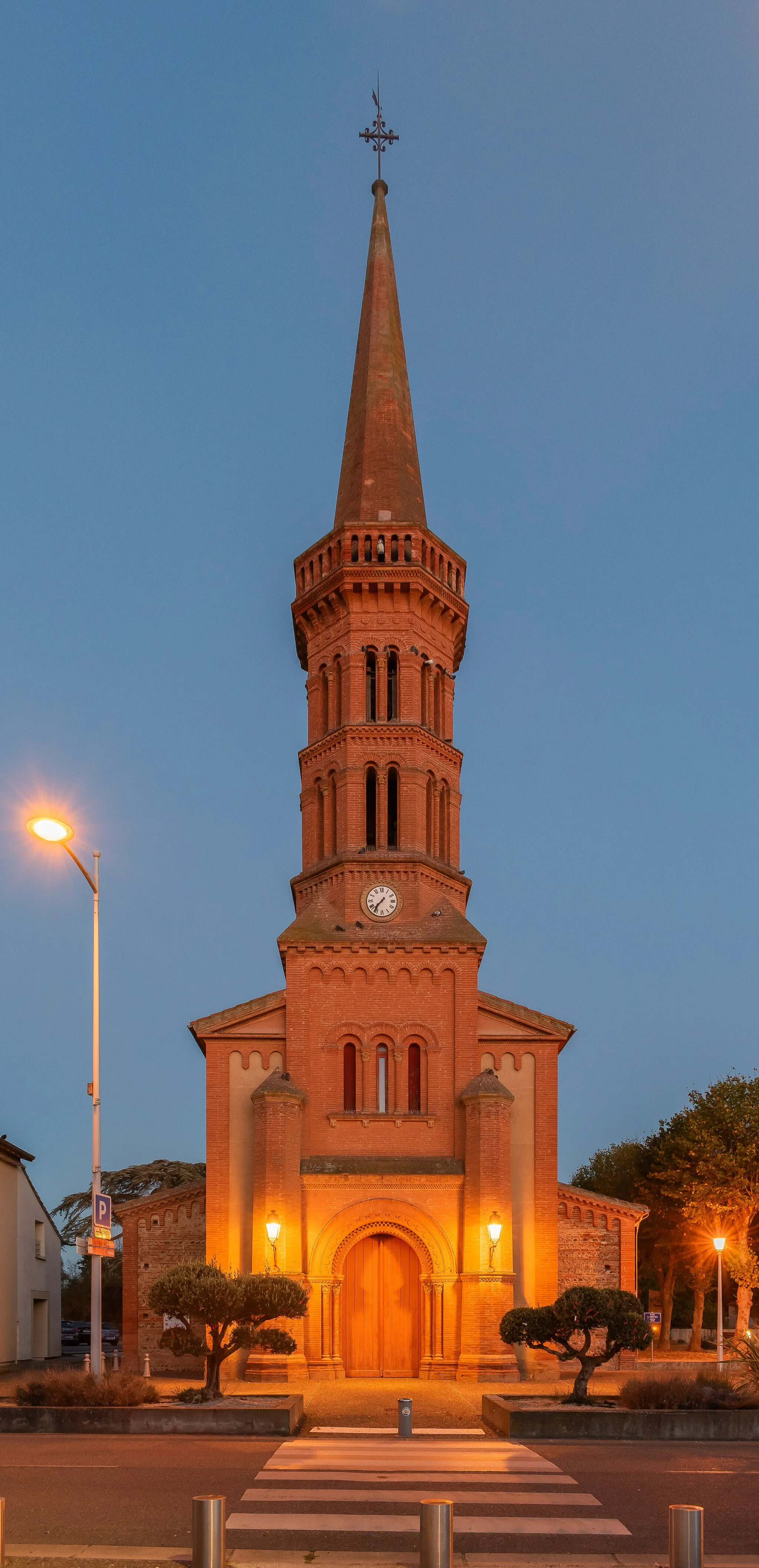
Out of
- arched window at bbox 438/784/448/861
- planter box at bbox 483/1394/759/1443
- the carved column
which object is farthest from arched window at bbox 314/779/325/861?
planter box at bbox 483/1394/759/1443

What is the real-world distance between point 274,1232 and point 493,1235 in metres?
5.07

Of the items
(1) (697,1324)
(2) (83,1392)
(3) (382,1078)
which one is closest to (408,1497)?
(2) (83,1392)

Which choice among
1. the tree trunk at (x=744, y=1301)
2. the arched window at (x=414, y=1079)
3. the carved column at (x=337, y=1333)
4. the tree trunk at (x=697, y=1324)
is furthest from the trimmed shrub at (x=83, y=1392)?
the tree trunk at (x=697, y=1324)

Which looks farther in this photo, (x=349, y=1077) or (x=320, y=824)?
(x=320, y=824)

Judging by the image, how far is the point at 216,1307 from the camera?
24.2 metres

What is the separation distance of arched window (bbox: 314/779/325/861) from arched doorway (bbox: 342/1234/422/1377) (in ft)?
34.7

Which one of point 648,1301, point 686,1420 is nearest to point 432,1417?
point 686,1420

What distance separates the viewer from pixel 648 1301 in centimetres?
7056

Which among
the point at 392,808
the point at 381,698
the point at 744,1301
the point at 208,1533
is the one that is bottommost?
the point at 744,1301

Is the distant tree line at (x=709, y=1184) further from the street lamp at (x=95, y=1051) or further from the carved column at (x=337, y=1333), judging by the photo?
the street lamp at (x=95, y=1051)

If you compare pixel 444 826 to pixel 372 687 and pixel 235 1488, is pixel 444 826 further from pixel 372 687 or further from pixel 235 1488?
pixel 235 1488

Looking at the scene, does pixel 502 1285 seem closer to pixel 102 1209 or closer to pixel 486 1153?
pixel 486 1153

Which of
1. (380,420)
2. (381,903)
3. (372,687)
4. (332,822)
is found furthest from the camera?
(380,420)

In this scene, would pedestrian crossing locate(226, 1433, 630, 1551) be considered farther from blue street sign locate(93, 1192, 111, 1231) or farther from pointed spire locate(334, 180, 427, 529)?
pointed spire locate(334, 180, 427, 529)
